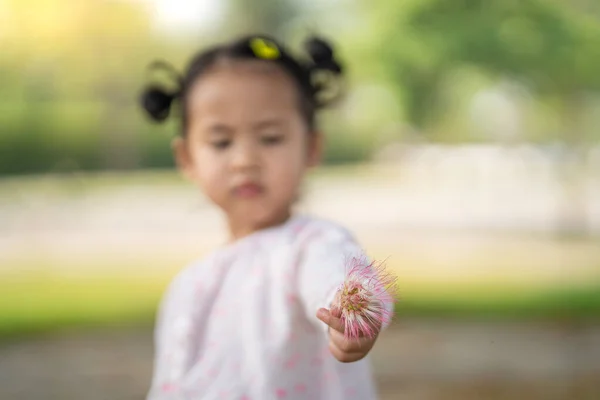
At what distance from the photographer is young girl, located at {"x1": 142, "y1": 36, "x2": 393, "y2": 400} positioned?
66 cm

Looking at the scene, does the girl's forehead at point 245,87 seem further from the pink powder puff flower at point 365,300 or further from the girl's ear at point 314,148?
the pink powder puff flower at point 365,300

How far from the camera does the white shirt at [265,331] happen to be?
2.13 feet

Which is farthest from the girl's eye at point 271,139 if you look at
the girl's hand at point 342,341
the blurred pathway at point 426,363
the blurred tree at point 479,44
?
the blurred tree at point 479,44

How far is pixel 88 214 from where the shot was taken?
92.7 inches

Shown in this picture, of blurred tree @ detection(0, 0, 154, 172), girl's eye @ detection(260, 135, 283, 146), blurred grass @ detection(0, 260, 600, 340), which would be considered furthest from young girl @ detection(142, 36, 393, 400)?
blurred grass @ detection(0, 260, 600, 340)

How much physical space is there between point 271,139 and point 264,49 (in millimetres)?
95

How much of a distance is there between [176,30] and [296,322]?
1.53 meters

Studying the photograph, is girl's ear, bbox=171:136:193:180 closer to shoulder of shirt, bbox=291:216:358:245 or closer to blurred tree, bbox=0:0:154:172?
shoulder of shirt, bbox=291:216:358:245

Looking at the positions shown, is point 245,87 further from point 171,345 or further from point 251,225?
point 171,345

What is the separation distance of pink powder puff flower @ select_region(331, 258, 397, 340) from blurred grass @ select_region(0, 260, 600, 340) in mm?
1687

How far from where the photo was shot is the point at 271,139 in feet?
2.42

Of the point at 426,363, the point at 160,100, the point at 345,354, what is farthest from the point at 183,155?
the point at 426,363

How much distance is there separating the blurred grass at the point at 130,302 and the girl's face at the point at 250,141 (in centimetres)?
149

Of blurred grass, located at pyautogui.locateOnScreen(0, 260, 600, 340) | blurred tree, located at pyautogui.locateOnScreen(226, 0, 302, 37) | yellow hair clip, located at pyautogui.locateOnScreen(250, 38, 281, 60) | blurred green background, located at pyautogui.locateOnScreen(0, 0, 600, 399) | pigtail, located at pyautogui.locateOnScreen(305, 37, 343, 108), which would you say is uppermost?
blurred tree, located at pyautogui.locateOnScreen(226, 0, 302, 37)
